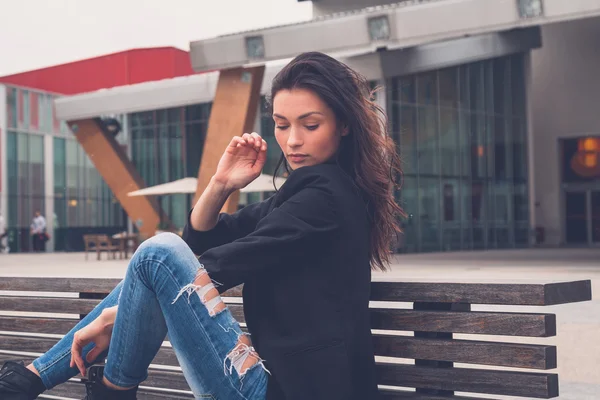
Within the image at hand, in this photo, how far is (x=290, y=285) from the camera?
2.71 meters

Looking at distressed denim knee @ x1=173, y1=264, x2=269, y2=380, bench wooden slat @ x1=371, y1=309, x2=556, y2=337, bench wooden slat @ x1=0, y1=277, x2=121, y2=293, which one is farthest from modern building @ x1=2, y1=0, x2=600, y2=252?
distressed denim knee @ x1=173, y1=264, x2=269, y2=380

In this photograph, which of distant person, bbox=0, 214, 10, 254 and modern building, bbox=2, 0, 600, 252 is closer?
modern building, bbox=2, 0, 600, 252

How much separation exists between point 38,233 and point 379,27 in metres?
22.3

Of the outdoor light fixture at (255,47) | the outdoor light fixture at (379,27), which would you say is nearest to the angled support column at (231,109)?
the outdoor light fixture at (255,47)

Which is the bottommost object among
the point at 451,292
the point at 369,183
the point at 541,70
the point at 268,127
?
the point at 451,292

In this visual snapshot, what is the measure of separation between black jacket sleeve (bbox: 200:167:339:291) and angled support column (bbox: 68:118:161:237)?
88.4ft

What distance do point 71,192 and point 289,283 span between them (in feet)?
134

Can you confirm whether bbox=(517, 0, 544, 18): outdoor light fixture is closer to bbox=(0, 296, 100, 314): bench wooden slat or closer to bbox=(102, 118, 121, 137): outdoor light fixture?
bbox=(0, 296, 100, 314): bench wooden slat

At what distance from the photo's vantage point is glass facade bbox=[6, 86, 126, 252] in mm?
38375

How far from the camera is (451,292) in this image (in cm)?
282

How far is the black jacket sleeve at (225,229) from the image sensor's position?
3.16m

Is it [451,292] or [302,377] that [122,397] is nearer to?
[302,377]

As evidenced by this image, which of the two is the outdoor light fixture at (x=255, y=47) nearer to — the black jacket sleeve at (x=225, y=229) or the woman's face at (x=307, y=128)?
the black jacket sleeve at (x=225, y=229)

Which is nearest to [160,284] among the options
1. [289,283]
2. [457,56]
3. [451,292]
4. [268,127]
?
[289,283]
